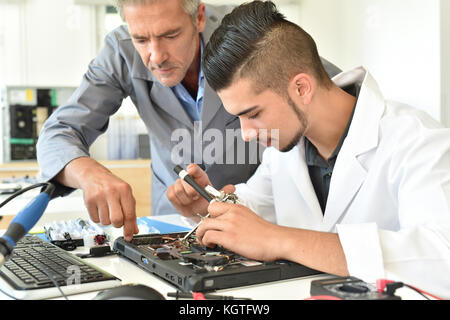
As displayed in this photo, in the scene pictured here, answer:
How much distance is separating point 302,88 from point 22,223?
29.3 inches

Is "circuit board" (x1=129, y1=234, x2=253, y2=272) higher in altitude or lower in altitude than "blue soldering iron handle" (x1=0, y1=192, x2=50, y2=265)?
lower

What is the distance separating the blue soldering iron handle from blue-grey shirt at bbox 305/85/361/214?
751mm

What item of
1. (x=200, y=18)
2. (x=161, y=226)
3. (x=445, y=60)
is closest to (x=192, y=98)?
(x=200, y=18)

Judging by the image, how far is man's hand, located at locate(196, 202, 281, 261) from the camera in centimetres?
89

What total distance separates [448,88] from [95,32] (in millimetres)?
3076

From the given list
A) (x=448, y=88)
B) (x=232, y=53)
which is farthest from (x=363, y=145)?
(x=448, y=88)

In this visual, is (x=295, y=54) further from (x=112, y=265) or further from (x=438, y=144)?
(x=112, y=265)

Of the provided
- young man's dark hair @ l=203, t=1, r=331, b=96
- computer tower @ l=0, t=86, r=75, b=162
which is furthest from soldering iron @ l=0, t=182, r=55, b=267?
computer tower @ l=0, t=86, r=75, b=162

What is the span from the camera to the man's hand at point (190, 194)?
1305mm

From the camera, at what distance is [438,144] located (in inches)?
40.6

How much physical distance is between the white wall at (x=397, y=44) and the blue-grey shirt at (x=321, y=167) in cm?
171

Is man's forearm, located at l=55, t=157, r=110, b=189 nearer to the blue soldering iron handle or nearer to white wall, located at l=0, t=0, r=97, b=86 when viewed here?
the blue soldering iron handle

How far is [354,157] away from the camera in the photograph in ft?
3.80

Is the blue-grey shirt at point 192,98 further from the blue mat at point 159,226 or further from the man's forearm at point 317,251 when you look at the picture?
the man's forearm at point 317,251
